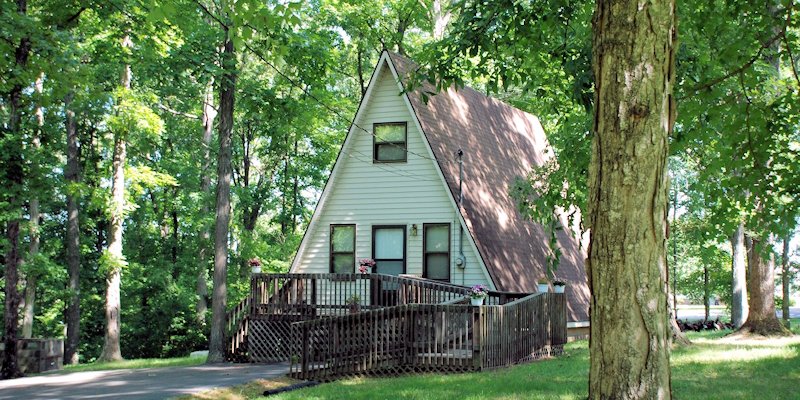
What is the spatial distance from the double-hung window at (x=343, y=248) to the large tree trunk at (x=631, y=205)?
57.1 feet

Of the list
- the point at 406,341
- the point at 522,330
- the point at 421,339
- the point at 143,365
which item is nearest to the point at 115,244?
the point at 143,365

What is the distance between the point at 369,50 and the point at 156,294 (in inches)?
589

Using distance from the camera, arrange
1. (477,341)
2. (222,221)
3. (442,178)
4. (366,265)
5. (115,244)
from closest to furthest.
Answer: (477,341) < (366,265) < (222,221) < (442,178) < (115,244)

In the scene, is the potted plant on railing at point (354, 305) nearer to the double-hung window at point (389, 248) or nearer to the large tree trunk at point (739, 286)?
the double-hung window at point (389, 248)

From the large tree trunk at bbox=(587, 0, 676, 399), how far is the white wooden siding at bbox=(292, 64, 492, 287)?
624 inches

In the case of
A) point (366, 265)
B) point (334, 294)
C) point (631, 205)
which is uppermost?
point (631, 205)

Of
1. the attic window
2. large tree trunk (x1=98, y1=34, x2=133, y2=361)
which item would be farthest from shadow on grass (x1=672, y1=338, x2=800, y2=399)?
large tree trunk (x1=98, y1=34, x2=133, y2=361)

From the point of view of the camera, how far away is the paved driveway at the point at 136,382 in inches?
527

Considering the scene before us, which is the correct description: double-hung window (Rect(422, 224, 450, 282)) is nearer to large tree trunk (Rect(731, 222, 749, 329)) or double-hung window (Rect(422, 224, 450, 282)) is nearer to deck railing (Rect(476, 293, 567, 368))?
deck railing (Rect(476, 293, 567, 368))

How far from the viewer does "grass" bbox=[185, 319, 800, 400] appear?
35.7 feet

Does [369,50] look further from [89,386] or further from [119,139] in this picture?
[89,386]

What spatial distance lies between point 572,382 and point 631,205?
7819 mm

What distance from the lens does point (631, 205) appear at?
191 inches

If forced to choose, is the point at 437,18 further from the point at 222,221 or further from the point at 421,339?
the point at 421,339
